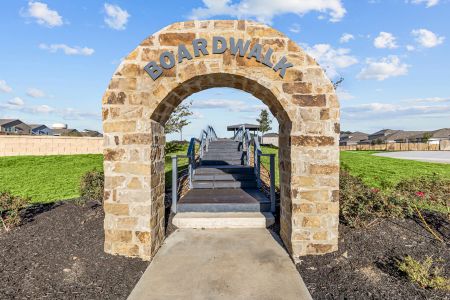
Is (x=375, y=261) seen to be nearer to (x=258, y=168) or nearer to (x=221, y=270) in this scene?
(x=221, y=270)

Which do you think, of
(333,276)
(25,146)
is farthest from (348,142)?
(333,276)

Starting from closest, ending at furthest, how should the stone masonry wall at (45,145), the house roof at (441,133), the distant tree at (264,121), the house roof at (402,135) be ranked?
the stone masonry wall at (45,145) < the distant tree at (264,121) < the house roof at (441,133) < the house roof at (402,135)

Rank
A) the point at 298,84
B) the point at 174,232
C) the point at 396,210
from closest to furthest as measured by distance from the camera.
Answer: the point at 298,84
the point at 396,210
the point at 174,232

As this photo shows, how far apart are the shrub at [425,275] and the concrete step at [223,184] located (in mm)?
5284

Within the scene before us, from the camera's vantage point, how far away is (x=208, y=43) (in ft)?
15.2

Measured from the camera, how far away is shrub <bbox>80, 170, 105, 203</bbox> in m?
6.55

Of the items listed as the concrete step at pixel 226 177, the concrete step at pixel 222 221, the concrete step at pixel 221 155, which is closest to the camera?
the concrete step at pixel 222 221

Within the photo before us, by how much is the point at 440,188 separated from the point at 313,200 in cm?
381

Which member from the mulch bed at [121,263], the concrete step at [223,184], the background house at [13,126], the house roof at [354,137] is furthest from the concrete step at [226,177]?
the house roof at [354,137]

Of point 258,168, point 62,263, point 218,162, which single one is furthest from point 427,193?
point 218,162

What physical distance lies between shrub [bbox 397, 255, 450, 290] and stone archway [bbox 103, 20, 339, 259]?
115cm

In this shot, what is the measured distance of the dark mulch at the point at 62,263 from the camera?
140 inches

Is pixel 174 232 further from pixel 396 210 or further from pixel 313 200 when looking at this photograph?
pixel 396 210

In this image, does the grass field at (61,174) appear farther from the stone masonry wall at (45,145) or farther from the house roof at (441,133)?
the house roof at (441,133)
